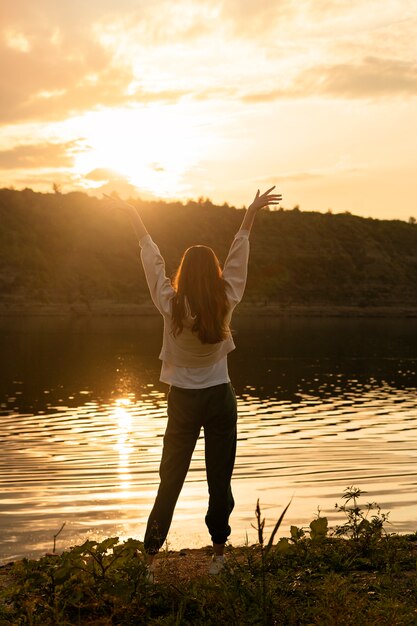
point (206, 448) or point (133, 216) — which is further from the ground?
point (133, 216)

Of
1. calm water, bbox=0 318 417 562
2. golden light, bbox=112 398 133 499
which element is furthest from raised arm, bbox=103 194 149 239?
golden light, bbox=112 398 133 499

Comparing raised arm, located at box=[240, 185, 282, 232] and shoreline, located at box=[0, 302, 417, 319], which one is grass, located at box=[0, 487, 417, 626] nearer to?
raised arm, located at box=[240, 185, 282, 232]

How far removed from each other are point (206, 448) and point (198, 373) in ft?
1.58

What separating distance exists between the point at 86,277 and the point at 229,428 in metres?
69.2

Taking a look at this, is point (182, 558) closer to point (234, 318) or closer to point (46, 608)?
point (46, 608)

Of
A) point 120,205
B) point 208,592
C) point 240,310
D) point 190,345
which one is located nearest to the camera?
point 208,592

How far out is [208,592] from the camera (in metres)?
5.51

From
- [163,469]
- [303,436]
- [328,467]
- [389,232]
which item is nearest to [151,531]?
[163,469]

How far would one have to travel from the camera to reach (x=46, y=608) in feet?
17.5

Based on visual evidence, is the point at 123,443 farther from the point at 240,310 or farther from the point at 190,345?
the point at 240,310

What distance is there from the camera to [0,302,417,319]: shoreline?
66.6m

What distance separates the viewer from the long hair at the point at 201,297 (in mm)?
5848

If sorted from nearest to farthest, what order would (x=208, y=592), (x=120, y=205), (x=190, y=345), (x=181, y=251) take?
(x=208, y=592)
(x=190, y=345)
(x=120, y=205)
(x=181, y=251)

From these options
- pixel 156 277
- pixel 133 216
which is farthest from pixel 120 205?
pixel 156 277
